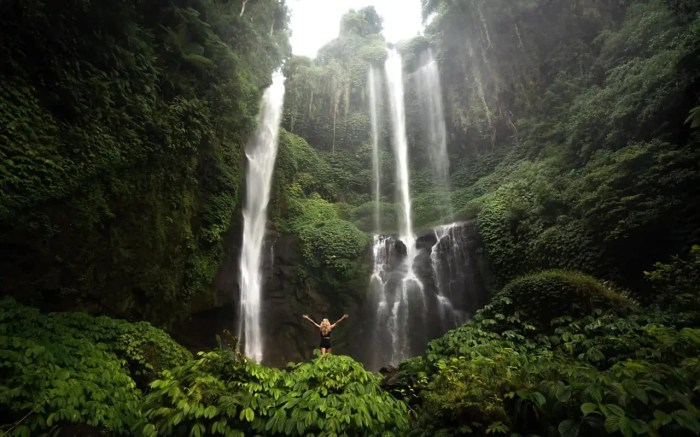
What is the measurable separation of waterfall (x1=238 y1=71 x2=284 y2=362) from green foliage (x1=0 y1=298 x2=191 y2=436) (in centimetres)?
543

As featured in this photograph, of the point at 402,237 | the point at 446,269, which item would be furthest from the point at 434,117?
the point at 446,269

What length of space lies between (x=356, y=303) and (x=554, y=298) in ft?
24.7

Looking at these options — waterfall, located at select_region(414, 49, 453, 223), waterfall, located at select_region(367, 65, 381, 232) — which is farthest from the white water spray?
waterfall, located at select_region(414, 49, 453, 223)

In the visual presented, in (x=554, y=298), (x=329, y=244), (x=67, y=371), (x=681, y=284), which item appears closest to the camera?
(x=67, y=371)

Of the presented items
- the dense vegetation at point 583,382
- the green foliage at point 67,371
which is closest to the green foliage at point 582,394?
the dense vegetation at point 583,382

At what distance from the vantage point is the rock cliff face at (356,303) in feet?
39.6

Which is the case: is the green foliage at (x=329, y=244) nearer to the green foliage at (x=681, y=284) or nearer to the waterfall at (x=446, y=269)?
the waterfall at (x=446, y=269)

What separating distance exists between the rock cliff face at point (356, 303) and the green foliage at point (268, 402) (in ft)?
23.9

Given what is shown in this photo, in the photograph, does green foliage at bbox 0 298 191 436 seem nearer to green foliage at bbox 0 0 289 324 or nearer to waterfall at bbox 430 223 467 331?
green foliage at bbox 0 0 289 324

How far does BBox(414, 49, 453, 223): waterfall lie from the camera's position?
21.4 m

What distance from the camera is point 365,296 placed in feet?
44.8

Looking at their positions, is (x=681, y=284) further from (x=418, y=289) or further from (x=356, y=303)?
(x=356, y=303)

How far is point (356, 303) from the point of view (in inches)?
532

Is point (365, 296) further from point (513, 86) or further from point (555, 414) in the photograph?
point (513, 86)
